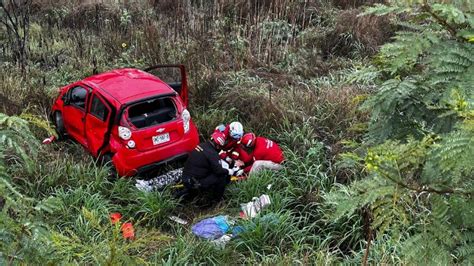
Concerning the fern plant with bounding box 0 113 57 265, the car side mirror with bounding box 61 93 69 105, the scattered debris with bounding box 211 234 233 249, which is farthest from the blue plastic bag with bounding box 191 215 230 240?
the fern plant with bounding box 0 113 57 265

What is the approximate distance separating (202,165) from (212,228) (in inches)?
36.7

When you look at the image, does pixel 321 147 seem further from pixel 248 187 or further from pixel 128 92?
pixel 128 92

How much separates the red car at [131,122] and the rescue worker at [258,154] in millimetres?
685

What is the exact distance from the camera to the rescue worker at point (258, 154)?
6.33 meters

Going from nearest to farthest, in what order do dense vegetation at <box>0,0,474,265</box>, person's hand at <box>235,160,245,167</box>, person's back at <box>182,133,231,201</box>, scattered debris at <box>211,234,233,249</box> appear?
dense vegetation at <box>0,0,474,265</box> < scattered debris at <box>211,234,233,249</box> < person's back at <box>182,133,231,201</box> < person's hand at <box>235,160,245,167</box>

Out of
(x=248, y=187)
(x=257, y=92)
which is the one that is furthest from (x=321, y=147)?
(x=257, y=92)

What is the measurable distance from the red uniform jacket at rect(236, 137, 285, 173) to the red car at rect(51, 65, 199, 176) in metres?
0.69

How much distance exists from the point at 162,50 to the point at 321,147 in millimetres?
4155

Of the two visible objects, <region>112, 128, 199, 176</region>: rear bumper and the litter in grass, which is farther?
<region>112, 128, 199, 176</region>: rear bumper

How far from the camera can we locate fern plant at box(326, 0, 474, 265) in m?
1.76

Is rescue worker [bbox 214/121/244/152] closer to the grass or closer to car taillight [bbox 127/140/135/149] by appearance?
the grass

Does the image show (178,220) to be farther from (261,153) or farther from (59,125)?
(59,125)

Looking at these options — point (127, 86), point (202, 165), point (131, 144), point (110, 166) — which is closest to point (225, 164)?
point (202, 165)

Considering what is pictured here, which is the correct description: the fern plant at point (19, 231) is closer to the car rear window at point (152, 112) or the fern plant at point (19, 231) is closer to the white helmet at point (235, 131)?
the car rear window at point (152, 112)
